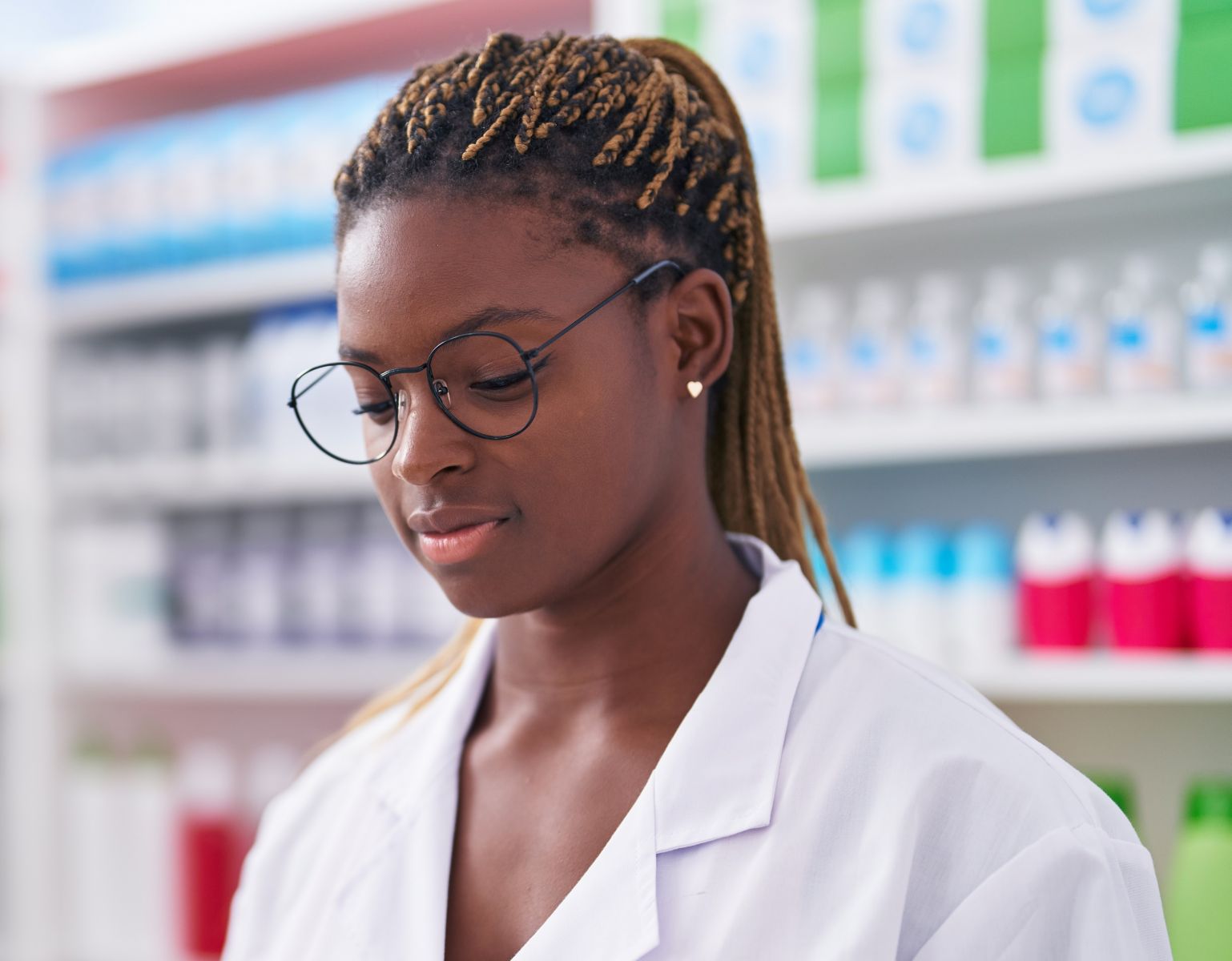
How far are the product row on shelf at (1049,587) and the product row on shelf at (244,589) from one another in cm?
73

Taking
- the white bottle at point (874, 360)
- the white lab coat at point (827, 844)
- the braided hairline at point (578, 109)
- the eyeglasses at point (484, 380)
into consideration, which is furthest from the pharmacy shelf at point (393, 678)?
the eyeglasses at point (484, 380)

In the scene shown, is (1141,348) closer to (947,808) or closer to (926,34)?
(926,34)

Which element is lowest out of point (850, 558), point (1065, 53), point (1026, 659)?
point (1026, 659)

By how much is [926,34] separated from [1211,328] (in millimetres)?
551

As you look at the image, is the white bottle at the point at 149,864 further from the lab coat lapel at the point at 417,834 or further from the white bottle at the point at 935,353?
the white bottle at the point at 935,353

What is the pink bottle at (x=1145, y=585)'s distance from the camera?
61.3 inches

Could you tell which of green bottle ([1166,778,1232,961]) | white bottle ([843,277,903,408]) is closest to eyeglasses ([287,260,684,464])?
white bottle ([843,277,903,408])

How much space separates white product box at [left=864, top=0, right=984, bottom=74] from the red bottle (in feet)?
5.33

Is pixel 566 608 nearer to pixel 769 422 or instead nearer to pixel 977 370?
pixel 769 422

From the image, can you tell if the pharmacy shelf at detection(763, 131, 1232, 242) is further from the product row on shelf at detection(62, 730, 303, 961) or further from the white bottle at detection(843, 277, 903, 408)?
the product row on shelf at detection(62, 730, 303, 961)

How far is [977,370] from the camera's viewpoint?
1.68 meters

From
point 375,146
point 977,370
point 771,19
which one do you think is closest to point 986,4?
point 771,19

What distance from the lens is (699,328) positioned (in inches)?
32.8

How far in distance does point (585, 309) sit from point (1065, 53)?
1.10 metres
